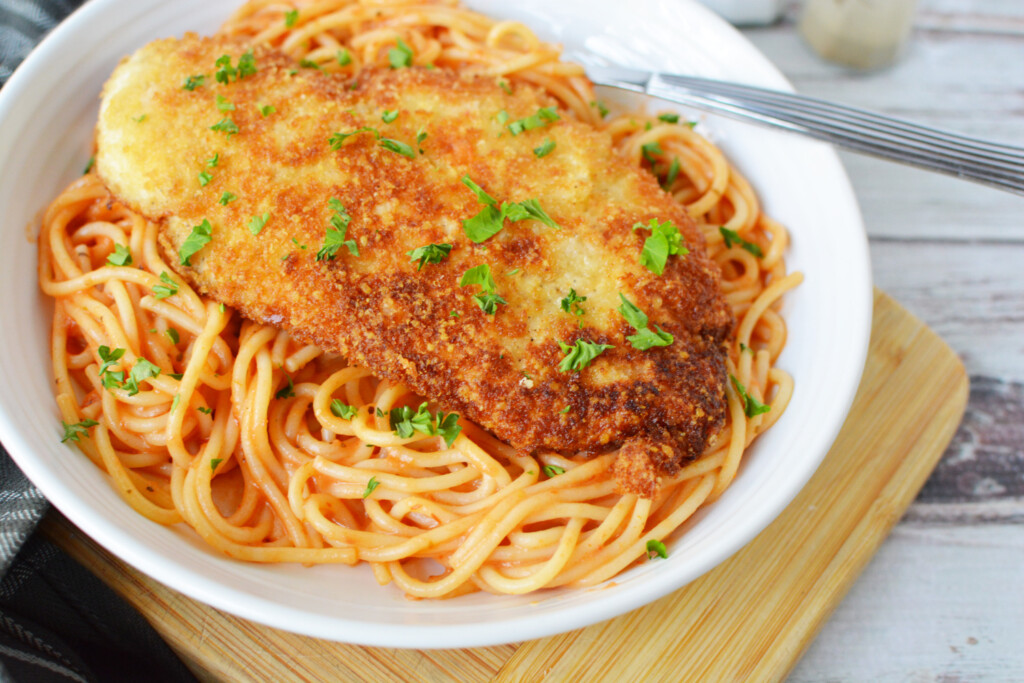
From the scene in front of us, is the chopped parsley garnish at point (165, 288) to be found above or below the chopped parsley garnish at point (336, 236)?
below

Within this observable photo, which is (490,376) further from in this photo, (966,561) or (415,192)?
(966,561)

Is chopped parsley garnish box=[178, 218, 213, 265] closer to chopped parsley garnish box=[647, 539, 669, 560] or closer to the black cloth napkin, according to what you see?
the black cloth napkin

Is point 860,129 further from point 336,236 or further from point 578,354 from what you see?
point 336,236

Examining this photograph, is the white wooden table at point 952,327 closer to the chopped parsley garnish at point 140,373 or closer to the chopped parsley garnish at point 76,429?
the chopped parsley garnish at point 140,373

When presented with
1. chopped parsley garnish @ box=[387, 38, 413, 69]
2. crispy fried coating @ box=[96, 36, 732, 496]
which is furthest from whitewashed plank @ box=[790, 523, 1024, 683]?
chopped parsley garnish @ box=[387, 38, 413, 69]

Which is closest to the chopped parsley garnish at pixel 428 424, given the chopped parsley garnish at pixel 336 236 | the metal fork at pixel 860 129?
the chopped parsley garnish at pixel 336 236

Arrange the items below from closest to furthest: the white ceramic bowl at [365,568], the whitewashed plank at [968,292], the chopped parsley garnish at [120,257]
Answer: the white ceramic bowl at [365,568] → the chopped parsley garnish at [120,257] → the whitewashed plank at [968,292]

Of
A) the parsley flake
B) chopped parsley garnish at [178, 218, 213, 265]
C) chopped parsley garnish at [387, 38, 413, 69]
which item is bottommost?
chopped parsley garnish at [178, 218, 213, 265]
